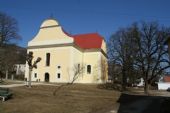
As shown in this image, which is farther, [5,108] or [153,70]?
[153,70]

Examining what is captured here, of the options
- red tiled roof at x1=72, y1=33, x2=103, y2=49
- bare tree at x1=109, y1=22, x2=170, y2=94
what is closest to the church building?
red tiled roof at x1=72, y1=33, x2=103, y2=49

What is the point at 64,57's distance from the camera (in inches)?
2156

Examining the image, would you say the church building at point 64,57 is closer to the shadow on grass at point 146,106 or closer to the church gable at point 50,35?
the church gable at point 50,35

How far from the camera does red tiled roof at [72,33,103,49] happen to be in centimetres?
6247

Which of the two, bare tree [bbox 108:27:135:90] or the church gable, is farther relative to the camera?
the church gable

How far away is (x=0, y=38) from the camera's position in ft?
180

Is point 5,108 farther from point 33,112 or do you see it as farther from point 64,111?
point 64,111

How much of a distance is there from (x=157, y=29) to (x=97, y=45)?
2335cm

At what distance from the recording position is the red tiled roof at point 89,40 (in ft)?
205

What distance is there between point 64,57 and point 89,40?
12226 millimetres

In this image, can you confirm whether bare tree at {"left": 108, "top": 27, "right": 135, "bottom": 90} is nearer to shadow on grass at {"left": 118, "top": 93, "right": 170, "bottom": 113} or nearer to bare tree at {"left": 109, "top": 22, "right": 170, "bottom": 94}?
bare tree at {"left": 109, "top": 22, "right": 170, "bottom": 94}

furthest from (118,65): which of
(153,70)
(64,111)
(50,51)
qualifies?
(64,111)

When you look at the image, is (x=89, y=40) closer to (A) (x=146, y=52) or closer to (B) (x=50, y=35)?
(B) (x=50, y=35)

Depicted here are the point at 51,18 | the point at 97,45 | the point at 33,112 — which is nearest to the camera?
the point at 33,112
